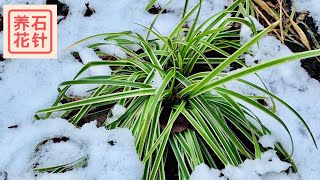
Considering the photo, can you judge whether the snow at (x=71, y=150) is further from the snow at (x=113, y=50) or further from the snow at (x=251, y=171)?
Result: the snow at (x=113, y=50)

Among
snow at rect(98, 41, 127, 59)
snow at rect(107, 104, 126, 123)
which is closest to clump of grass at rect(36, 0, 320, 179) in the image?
snow at rect(107, 104, 126, 123)

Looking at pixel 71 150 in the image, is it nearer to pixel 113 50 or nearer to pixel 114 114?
pixel 114 114

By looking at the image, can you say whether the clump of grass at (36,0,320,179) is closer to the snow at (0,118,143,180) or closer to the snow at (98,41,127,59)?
the snow at (0,118,143,180)

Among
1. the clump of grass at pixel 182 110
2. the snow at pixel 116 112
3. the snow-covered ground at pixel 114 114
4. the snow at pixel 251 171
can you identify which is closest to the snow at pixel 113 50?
the snow-covered ground at pixel 114 114

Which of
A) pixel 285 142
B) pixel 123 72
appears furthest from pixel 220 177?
pixel 123 72

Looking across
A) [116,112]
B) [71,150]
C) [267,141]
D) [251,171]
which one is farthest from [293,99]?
[71,150]

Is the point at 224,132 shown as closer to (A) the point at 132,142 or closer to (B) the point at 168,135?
(B) the point at 168,135

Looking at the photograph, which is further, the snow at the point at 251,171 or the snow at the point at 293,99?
the snow at the point at 293,99
